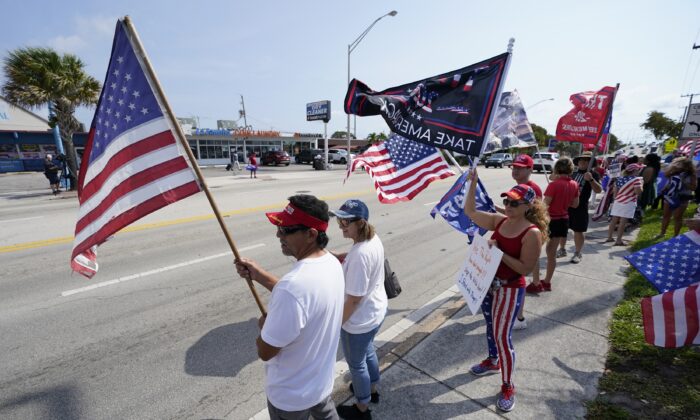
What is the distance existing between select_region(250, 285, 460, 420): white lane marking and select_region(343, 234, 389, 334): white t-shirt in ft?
3.33

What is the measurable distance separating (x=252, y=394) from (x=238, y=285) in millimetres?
2447

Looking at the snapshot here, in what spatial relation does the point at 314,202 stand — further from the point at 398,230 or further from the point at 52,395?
the point at 398,230

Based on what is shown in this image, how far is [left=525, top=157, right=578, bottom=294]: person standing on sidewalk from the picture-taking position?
4.79m

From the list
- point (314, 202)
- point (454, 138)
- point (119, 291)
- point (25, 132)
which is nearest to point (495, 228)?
point (454, 138)

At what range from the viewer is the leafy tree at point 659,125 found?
168 feet

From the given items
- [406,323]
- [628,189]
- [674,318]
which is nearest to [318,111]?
[628,189]

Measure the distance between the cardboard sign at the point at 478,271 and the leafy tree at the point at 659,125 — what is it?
6750cm

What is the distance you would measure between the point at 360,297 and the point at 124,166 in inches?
76.0

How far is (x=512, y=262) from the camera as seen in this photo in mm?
2639

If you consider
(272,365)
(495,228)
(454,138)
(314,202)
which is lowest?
(272,365)

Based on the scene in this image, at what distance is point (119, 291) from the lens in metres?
4.95

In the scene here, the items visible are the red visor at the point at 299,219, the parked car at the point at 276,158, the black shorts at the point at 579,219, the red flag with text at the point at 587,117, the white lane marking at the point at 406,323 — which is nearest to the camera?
the red visor at the point at 299,219

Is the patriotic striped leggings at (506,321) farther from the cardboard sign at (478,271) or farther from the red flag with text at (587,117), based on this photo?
the red flag with text at (587,117)

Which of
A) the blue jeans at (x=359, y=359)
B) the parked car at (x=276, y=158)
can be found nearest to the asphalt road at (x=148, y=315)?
the blue jeans at (x=359, y=359)
